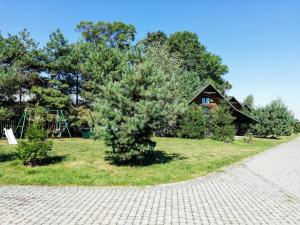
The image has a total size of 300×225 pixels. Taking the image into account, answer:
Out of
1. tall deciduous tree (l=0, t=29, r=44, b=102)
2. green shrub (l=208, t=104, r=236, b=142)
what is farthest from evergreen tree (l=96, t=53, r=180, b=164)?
green shrub (l=208, t=104, r=236, b=142)

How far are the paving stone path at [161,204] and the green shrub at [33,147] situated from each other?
10.2ft

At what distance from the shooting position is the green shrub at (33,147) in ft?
38.0

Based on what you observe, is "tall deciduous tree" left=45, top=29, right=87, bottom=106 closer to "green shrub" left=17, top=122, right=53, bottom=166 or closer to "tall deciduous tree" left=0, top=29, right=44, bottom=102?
"tall deciduous tree" left=0, top=29, right=44, bottom=102

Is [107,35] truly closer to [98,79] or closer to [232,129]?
[98,79]

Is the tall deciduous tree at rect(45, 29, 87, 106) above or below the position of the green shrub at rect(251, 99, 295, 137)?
above

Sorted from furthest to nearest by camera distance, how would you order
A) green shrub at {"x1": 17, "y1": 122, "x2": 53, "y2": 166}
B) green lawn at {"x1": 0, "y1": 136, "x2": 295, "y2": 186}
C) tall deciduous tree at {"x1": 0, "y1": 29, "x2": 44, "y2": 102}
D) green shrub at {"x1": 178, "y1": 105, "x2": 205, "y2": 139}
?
green shrub at {"x1": 178, "y1": 105, "x2": 205, "y2": 139} < tall deciduous tree at {"x1": 0, "y1": 29, "x2": 44, "y2": 102} < green shrub at {"x1": 17, "y1": 122, "x2": 53, "y2": 166} < green lawn at {"x1": 0, "y1": 136, "x2": 295, "y2": 186}

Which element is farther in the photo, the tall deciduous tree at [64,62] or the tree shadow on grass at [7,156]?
the tall deciduous tree at [64,62]

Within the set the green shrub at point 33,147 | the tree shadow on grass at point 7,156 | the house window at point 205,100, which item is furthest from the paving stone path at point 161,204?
the house window at point 205,100

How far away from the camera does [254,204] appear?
24.0 ft

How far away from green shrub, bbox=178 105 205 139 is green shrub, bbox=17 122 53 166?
67.0 feet

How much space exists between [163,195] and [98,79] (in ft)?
66.8

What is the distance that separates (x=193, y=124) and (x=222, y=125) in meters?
2.96

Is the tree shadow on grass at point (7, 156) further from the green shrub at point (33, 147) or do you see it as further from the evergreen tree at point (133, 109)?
the evergreen tree at point (133, 109)

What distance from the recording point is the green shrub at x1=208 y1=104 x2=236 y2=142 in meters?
29.2
